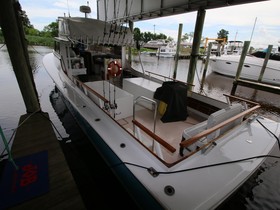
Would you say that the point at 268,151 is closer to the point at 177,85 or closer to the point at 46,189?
the point at 177,85

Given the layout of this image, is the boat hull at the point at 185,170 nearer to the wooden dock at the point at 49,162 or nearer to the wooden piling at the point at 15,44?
the wooden dock at the point at 49,162

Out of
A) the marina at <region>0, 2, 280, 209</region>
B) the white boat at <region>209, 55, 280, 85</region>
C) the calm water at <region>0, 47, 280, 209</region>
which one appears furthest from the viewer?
the white boat at <region>209, 55, 280, 85</region>

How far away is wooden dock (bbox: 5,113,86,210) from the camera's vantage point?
4.98 feet

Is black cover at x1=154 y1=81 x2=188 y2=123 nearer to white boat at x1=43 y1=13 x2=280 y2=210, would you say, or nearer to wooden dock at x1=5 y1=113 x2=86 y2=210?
white boat at x1=43 y1=13 x2=280 y2=210

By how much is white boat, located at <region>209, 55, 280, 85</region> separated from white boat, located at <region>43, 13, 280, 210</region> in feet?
29.0

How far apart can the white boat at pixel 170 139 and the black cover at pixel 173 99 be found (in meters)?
0.02

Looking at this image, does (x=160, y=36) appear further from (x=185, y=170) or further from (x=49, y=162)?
(x=185, y=170)

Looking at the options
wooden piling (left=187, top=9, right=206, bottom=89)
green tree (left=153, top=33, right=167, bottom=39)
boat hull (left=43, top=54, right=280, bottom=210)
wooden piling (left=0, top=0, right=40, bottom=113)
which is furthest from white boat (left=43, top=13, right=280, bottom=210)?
green tree (left=153, top=33, right=167, bottom=39)

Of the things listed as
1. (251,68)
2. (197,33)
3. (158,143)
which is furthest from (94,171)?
(251,68)

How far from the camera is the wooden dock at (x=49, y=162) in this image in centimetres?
152

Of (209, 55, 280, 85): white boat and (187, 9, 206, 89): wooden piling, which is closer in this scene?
(187, 9, 206, 89): wooden piling

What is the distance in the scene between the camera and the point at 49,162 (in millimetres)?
2010

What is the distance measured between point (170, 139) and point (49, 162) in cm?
193

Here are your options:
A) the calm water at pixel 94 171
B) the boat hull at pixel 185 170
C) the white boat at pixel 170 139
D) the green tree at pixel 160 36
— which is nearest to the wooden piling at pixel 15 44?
the white boat at pixel 170 139
